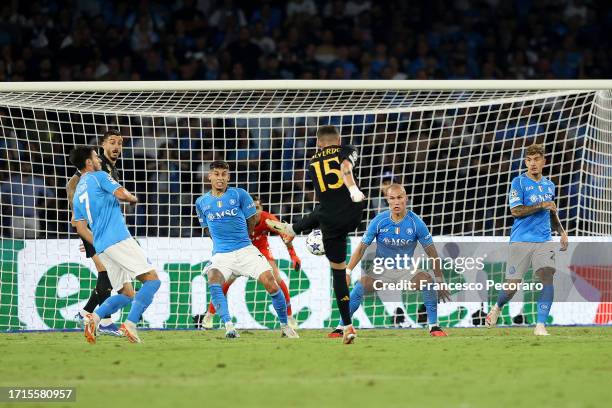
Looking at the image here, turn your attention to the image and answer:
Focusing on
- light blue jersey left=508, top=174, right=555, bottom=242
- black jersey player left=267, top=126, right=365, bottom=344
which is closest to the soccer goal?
light blue jersey left=508, top=174, right=555, bottom=242

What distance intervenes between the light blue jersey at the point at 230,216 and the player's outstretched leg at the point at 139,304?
4.75ft

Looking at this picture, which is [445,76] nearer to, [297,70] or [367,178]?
[297,70]

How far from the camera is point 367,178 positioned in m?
14.9

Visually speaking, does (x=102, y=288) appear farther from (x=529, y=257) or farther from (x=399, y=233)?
(x=529, y=257)

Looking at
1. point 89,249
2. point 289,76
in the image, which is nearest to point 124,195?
point 89,249

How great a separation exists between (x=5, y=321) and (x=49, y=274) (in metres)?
0.79

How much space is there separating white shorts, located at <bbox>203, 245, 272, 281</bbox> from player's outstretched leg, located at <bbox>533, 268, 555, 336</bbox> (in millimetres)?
2906

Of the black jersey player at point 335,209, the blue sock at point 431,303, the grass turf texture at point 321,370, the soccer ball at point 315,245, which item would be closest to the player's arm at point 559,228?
the grass turf texture at point 321,370

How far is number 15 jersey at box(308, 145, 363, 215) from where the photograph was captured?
992cm

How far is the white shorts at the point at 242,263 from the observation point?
11.6 m

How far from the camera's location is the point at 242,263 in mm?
11602

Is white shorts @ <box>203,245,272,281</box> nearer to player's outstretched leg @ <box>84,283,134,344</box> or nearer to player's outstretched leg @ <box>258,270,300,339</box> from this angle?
player's outstretched leg @ <box>258,270,300,339</box>

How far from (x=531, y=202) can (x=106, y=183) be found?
177 inches

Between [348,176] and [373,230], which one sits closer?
[348,176]
